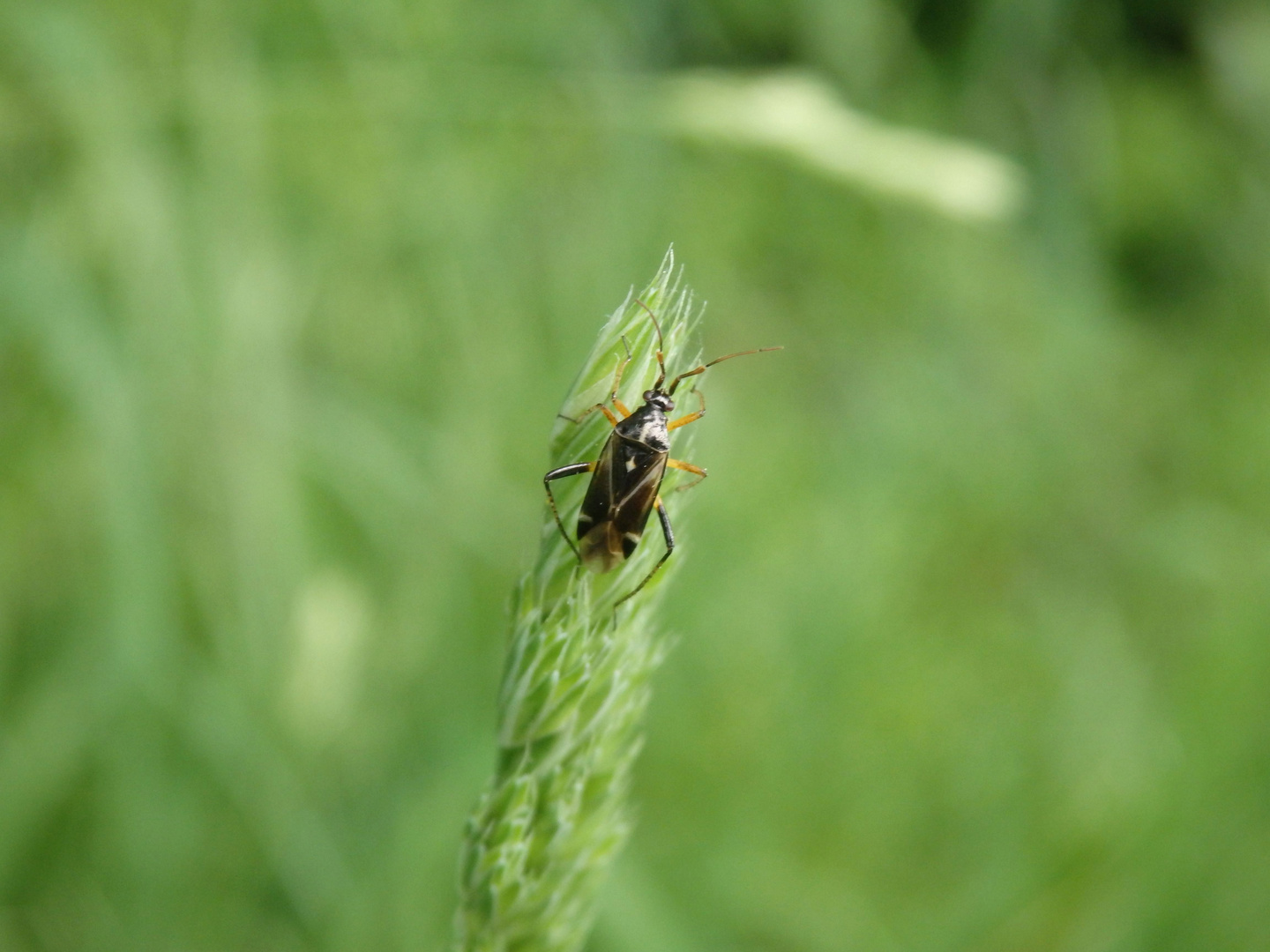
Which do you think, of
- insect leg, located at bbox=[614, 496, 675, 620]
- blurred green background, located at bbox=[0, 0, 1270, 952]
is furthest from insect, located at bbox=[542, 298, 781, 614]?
blurred green background, located at bbox=[0, 0, 1270, 952]

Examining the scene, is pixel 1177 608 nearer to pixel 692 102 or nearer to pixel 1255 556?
pixel 1255 556

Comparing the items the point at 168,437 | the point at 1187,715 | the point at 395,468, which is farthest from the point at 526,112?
the point at 1187,715

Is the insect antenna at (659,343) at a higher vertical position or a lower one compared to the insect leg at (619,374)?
higher

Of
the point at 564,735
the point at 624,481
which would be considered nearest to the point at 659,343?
the point at 624,481

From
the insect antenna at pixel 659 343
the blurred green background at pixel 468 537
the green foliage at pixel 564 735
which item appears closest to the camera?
the green foliage at pixel 564 735

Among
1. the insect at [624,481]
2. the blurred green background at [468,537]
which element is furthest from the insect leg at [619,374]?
the blurred green background at [468,537]

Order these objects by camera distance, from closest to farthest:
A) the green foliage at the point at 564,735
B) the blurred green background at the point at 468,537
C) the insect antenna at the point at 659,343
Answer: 1. the green foliage at the point at 564,735
2. the insect antenna at the point at 659,343
3. the blurred green background at the point at 468,537

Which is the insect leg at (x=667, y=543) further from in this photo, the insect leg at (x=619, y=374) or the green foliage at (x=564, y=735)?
the insect leg at (x=619, y=374)

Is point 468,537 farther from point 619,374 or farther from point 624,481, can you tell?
point 619,374
